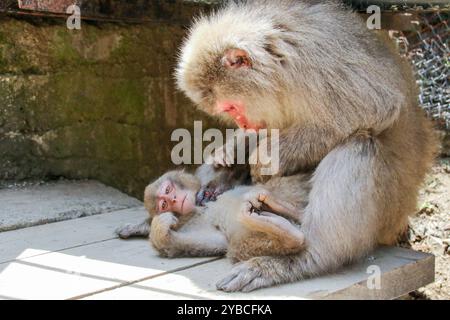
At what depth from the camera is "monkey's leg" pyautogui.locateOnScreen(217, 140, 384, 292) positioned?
3143mm

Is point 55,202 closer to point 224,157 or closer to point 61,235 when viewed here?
point 61,235

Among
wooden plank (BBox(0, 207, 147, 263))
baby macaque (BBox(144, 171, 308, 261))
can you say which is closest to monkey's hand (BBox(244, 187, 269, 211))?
baby macaque (BBox(144, 171, 308, 261))

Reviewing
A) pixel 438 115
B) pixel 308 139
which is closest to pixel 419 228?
pixel 438 115

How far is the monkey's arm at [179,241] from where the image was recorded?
3.46 m

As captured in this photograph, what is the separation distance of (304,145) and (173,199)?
804mm

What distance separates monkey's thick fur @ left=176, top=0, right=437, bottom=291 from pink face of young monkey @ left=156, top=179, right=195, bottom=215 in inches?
16.9

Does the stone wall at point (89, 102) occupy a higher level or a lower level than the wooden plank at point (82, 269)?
higher

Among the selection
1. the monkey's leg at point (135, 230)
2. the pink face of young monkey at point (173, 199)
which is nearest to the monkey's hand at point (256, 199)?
the pink face of young monkey at point (173, 199)

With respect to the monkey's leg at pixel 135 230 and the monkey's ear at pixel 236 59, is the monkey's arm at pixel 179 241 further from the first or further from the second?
the monkey's ear at pixel 236 59

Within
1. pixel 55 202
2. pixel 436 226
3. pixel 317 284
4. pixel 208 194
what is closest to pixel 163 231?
pixel 208 194

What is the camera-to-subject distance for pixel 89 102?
16.9ft

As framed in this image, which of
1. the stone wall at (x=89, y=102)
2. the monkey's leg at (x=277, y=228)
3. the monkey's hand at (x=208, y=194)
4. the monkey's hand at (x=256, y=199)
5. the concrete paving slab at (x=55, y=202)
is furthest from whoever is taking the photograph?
the stone wall at (x=89, y=102)

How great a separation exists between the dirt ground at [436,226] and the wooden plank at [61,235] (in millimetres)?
2203

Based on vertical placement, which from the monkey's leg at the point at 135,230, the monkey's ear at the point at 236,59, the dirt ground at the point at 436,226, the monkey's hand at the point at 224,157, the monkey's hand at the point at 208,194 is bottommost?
the dirt ground at the point at 436,226
